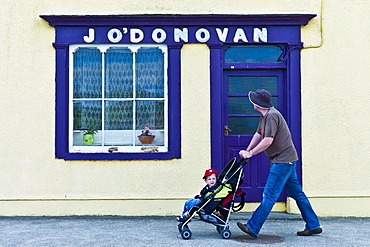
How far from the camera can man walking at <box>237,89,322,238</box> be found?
246 inches

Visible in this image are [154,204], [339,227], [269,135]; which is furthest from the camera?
[154,204]

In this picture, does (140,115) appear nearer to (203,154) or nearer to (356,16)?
(203,154)

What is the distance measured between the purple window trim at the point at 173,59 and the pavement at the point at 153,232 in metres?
1.02

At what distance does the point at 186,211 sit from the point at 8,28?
4.06m

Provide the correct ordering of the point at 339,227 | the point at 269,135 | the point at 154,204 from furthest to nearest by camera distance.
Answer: the point at 154,204, the point at 339,227, the point at 269,135

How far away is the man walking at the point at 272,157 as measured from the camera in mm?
6242

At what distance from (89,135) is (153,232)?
2.08 meters

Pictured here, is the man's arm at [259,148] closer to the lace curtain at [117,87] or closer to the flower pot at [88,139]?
the lace curtain at [117,87]

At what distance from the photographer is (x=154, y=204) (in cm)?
788

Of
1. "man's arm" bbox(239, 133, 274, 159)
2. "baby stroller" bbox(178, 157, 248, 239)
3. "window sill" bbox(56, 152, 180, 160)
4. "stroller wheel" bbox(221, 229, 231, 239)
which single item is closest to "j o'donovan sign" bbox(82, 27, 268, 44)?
"window sill" bbox(56, 152, 180, 160)

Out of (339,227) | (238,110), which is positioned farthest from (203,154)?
(339,227)

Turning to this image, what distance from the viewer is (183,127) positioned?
7.96 metres

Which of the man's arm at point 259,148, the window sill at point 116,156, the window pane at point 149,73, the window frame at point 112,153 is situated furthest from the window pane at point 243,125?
the man's arm at point 259,148

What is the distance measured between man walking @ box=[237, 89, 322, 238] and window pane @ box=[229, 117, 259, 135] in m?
1.64
